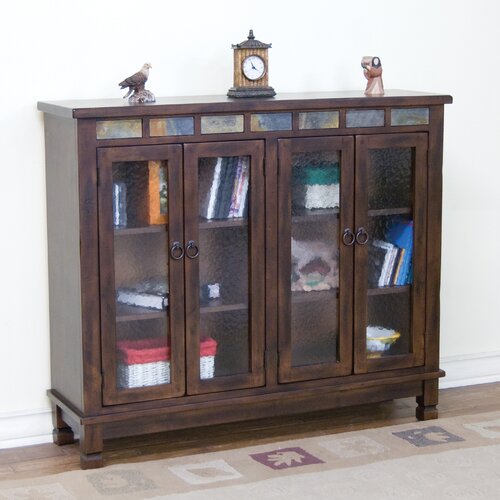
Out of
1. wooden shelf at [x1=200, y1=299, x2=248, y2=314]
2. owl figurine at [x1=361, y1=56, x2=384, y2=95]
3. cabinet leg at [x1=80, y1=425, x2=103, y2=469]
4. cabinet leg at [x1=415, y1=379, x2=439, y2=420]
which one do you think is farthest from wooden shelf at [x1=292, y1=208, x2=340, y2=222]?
cabinet leg at [x1=80, y1=425, x2=103, y2=469]

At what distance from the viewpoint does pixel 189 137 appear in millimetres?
3357

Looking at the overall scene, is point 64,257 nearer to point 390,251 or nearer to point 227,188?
point 227,188

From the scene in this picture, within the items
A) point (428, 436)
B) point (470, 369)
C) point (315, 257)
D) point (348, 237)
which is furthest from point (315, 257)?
point (470, 369)

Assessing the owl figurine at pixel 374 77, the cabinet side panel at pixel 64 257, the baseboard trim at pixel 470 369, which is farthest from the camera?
the baseboard trim at pixel 470 369

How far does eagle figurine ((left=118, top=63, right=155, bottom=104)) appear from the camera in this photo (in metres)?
3.40

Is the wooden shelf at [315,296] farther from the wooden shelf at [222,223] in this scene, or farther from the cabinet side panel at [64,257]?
the cabinet side panel at [64,257]

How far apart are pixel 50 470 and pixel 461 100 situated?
2.08 meters

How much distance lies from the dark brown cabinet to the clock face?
0.12m

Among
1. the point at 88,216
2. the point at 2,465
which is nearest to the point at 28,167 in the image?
the point at 88,216

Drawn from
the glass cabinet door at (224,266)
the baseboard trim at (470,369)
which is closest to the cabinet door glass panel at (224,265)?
the glass cabinet door at (224,266)

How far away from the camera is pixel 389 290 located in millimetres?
3754

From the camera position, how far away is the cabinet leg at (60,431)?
3.62m

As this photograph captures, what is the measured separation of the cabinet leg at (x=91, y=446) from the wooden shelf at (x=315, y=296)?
764 millimetres

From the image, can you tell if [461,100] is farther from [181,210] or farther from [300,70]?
[181,210]
